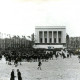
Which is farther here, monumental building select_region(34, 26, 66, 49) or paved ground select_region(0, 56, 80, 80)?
monumental building select_region(34, 26, 66, 49)

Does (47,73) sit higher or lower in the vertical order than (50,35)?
lower

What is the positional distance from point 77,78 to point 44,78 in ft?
9.32

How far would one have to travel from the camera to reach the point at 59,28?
14288 centimetres

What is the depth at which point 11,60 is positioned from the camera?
4619 centimetres

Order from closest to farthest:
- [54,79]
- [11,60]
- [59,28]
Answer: [54,79] < [11,60] < [59,28]

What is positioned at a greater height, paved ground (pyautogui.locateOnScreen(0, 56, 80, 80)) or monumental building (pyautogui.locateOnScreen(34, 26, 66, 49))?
monumental building (pyautogui.locateOnScreen(34, 26, 66, 49))

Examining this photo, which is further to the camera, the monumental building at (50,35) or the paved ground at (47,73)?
the monumental building at (50,35)

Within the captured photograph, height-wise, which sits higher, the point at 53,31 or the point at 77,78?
the point at 53,31

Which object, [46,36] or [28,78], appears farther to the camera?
[46,36]

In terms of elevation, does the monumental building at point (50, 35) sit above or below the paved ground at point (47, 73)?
above

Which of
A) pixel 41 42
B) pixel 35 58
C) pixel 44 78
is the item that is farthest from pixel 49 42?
pixel 44 78

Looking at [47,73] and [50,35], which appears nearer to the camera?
[47,73]

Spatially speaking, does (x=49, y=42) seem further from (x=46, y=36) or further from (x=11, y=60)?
(x=11, y=60)

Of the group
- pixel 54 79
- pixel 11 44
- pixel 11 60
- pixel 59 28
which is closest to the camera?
pixel 54 79
